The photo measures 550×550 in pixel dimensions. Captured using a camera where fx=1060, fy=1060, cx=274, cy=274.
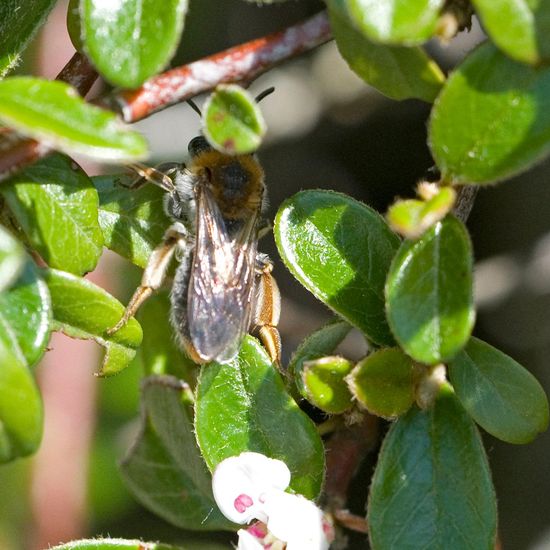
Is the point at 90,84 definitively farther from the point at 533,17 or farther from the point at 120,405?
the point at 120,405

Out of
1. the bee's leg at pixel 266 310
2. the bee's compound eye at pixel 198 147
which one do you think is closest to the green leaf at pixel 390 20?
the bee's leg at pixel 266 310

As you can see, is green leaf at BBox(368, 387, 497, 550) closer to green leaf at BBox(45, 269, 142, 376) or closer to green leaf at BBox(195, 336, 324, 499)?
green leaf at BBox(195, 336, 324, 499)

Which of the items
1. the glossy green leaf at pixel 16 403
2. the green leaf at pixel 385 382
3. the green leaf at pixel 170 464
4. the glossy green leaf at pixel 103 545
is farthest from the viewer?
the green leaf at pixel 170 464

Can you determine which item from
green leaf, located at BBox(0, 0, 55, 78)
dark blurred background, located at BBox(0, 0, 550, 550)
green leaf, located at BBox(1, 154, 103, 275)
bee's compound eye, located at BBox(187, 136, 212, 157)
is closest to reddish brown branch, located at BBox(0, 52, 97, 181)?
green leaf, located at BBox(1, 154, 103, 275)

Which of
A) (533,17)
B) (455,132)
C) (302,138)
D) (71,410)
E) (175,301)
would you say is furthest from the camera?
(302,138)

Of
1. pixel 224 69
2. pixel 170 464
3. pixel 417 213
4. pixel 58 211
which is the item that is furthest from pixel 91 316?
pixel 170 464

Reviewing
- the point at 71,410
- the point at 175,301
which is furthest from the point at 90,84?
the point at 71,410

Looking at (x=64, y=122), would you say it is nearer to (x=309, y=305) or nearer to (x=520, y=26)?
(x=520, y=26)

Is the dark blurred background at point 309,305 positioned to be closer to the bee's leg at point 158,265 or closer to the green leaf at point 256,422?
the bee's leg at point 158,265
